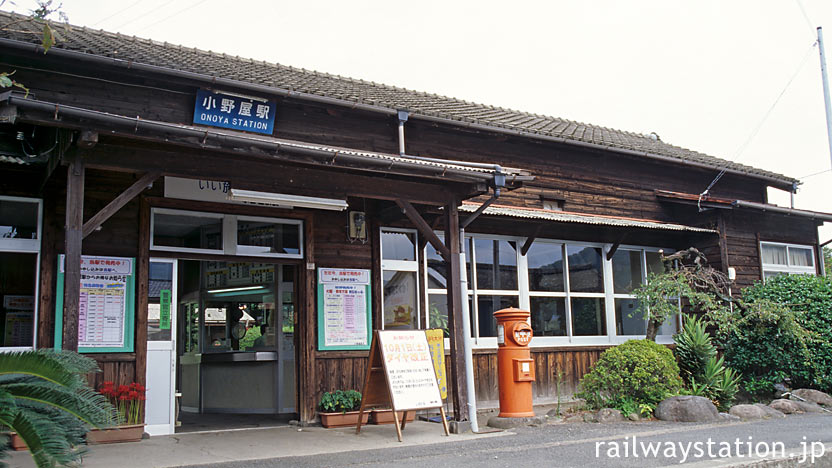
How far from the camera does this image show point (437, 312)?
10.6 meters

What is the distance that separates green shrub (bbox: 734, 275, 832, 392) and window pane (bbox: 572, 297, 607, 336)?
254 centimetres

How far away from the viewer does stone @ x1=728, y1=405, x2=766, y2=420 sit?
382 inches

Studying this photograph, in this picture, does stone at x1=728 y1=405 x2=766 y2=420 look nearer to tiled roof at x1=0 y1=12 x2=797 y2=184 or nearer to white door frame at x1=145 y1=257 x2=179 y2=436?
tiled roof at x1=0 y1=12 x2=797 y2=184

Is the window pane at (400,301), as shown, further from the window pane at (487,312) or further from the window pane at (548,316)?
the window pane at (548,316)

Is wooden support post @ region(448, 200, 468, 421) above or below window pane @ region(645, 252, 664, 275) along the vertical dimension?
below

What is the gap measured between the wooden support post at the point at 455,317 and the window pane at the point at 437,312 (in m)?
1.86

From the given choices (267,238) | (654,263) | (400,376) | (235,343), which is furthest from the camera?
(654,263)

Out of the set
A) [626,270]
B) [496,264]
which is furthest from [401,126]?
[626,270]

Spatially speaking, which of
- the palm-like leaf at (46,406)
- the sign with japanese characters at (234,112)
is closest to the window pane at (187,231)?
the sign with japanese characters at (234,112)

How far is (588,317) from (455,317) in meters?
4.56

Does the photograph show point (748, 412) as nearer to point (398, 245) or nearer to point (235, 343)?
point (398, 245)

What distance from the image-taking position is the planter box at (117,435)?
291 inches

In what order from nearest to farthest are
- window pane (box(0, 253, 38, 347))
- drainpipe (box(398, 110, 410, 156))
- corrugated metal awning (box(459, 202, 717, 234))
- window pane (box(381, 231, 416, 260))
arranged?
window pane (box(0, 253, 38, 347)), window pane (box(381, 231, 416, 260)), corrugated metal awning (box(459, 202, 717, 234)), drainpipe (box(398, 110, 410, 156))

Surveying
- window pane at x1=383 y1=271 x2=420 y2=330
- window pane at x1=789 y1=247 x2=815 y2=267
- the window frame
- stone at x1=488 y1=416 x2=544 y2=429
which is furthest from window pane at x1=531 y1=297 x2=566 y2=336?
window pane at x1=789 y1=247 x2=815 y2=267
